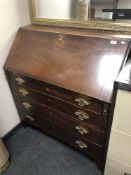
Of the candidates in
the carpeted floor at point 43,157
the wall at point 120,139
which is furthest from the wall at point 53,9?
the carpeted floor at point 43,157

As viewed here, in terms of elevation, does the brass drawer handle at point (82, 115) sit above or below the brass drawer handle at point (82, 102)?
below

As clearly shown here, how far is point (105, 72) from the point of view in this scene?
106 centimetres

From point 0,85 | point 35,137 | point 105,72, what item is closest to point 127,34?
point 105,72

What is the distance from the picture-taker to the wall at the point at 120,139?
872mm

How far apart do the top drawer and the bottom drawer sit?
0.34 meters

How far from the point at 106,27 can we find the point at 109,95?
21.0 inches

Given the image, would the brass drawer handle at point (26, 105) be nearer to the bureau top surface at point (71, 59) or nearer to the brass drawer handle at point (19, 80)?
the brass drawer handle at point (19, 80)

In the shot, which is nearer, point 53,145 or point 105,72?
point 105,72

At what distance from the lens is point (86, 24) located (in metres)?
1.28

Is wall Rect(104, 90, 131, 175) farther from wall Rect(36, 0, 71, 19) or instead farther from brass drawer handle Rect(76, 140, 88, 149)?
wall Rect(36, 0, 71, 19)

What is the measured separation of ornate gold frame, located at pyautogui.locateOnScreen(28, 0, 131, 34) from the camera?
115 centimetres

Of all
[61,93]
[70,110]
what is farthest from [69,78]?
[70,110]

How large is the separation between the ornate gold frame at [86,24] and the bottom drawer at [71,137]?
830mm

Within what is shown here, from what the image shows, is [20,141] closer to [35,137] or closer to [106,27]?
[35,137]
